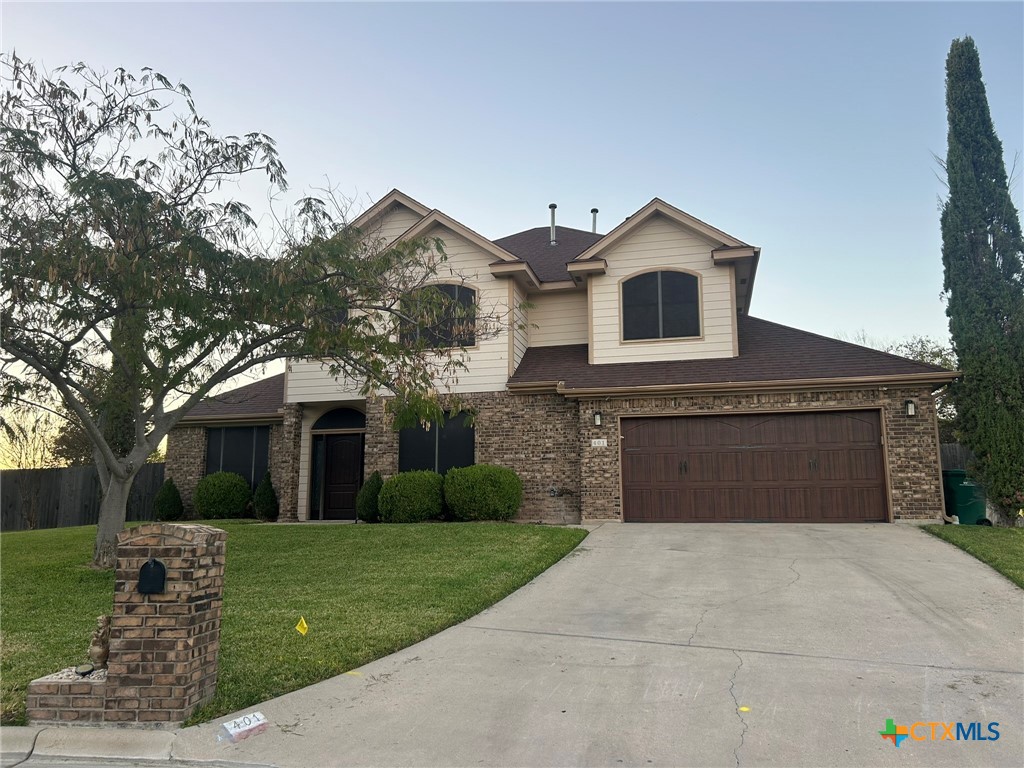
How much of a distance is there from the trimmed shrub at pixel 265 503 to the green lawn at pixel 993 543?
46.1 ft

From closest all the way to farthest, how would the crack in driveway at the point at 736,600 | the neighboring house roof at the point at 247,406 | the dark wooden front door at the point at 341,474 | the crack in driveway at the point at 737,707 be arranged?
the crack in driveway at the point at 737,707 < the crack in driveway at the point at 736,600 < the dark wooden front door at the point at 341,474 < the neighboring house roof at the point at 247,406

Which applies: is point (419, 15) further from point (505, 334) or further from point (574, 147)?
point (505, 334)

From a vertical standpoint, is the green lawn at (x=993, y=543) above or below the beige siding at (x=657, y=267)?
below

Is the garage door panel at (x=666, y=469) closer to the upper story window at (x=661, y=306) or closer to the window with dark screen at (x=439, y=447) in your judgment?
the upper story window at (x=661, y=306)

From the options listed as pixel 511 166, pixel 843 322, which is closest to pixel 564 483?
pixel 511 166

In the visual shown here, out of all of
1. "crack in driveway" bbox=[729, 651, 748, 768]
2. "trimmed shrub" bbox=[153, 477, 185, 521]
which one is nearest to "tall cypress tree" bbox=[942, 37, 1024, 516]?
"crack in driveway" bbox=[729, 651, 748, 768]

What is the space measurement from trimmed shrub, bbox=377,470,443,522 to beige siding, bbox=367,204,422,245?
621 cm

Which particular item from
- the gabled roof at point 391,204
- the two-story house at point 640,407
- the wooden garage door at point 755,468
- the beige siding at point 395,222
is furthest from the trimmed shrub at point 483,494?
the gabled roof at point 391,204

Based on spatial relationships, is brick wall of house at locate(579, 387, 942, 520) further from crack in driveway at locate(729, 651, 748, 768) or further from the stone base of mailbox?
the stone base of mailbox

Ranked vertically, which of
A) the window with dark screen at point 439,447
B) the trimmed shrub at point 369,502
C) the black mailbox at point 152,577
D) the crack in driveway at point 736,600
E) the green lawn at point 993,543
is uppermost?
the window with dark screen at point 439,447

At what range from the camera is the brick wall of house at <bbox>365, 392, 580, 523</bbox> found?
14461 mm

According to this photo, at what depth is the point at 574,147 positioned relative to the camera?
1505cm

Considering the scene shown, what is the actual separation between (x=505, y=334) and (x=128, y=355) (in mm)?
7659

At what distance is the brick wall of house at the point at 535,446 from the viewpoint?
47.4 ft
